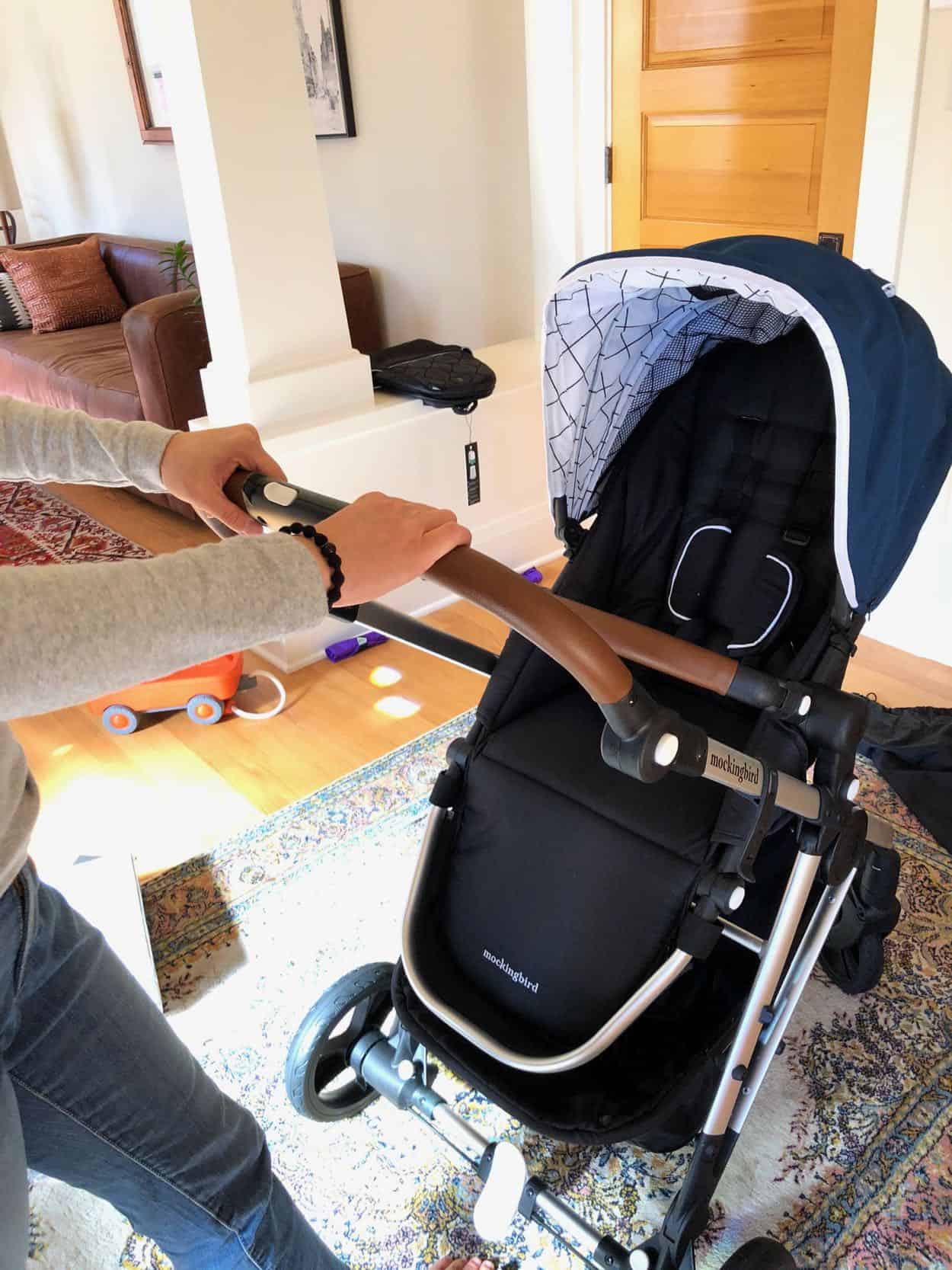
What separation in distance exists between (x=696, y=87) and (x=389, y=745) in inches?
78.7

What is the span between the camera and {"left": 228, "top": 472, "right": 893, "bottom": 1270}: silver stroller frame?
816 millimetres

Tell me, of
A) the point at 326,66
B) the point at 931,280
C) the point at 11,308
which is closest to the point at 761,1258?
the point at 931,280

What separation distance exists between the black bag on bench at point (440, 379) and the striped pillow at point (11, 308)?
2820 mm

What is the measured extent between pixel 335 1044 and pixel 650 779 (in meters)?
0.82

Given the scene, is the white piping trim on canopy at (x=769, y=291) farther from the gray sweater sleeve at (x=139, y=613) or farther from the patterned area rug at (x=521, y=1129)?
the patterned area rug at (x=521, y=1129)

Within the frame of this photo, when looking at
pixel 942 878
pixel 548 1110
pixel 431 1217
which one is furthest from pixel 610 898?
pixel 942 878

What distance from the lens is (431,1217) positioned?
1.37m

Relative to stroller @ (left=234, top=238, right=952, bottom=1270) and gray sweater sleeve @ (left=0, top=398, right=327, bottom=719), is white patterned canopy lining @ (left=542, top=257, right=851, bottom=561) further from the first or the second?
gray sweater sleeve @ (left=0, top=398, right=327, bottom=719)

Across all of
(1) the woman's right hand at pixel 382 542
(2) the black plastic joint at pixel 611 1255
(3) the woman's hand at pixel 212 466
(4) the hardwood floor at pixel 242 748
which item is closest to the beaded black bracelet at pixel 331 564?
(1) the woman's right hand at pixel 382 542

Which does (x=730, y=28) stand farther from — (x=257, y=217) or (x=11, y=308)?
(x=11, y=308)

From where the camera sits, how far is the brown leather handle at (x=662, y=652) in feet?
3.20

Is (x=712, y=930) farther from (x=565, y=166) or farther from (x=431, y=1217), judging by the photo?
(x=565, y=166)

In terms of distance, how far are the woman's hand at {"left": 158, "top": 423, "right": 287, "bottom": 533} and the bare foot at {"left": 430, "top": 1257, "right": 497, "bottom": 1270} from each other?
3.35 ft

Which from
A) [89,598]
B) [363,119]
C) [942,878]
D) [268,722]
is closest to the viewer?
[89,598]
